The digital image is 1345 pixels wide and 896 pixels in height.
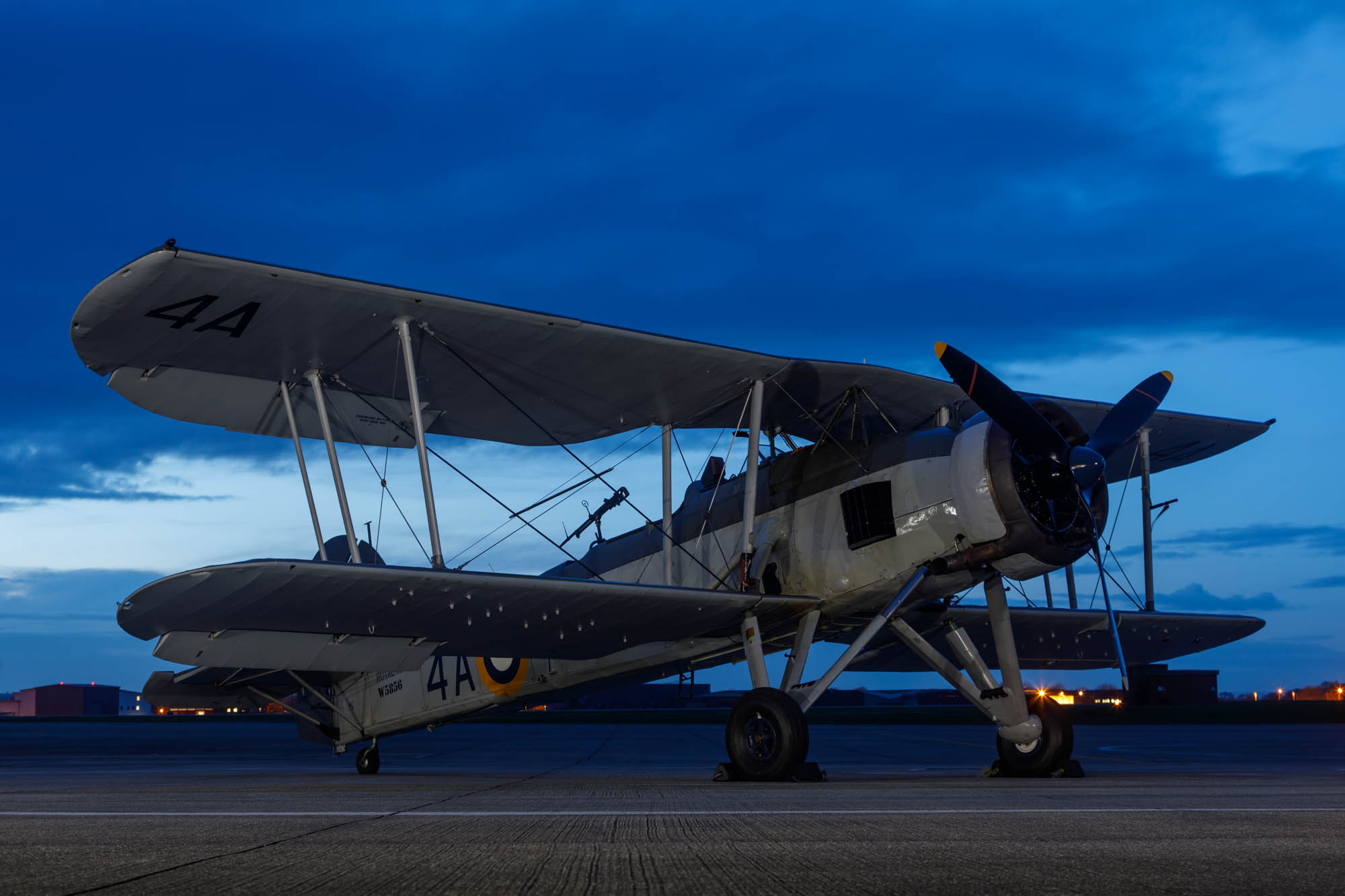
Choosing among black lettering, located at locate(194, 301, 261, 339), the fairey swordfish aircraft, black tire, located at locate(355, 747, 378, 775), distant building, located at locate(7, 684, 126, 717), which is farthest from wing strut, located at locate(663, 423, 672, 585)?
distant building, located at locate(7, 684, 126, 717)

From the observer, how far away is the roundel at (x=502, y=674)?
1380cm

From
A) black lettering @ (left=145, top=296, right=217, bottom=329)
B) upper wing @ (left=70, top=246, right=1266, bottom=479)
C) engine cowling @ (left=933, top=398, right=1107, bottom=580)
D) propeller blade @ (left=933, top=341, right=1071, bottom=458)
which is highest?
black lettering @ (left=145, top=296, right=217, bottom=329)

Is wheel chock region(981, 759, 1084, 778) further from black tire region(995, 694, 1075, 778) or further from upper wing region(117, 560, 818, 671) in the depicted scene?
upper wing region(117, 560, 818, 671)

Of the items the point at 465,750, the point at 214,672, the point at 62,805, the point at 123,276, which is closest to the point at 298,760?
the point at 465,750

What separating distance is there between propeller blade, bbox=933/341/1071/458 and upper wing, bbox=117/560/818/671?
2556 millimetres

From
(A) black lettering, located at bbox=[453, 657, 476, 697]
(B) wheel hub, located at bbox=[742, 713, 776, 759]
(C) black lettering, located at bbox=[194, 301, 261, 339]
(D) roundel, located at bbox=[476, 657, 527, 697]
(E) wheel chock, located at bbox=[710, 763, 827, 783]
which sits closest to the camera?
(E) wheel chock, located at bbox=[710, 763, 827, 783]

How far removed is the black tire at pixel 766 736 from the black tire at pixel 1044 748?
262 cm

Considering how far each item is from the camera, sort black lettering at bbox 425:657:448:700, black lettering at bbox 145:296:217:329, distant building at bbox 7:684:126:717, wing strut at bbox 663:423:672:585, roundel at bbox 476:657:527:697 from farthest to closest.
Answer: distant building at bbox 7:684:126:717
black lettering at bbox 425:657:448:700
roundel at bbox 476:657:527:697
wing strut at bbox 663:423:672:585
black lettering at bbox 145:296:217:329

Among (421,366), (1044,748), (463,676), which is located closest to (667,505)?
(421,366)

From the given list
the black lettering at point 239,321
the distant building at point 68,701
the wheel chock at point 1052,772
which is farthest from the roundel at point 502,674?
the distant building at point 68,701

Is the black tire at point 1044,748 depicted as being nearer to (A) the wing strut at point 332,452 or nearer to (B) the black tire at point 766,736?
(B) the black tire at point 766,736

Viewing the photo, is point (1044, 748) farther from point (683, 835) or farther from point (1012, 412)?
point (683, 835)

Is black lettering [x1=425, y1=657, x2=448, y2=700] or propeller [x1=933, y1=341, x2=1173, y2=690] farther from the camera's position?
black lettering [x1=425, y1=657, x2=448, y2=700]

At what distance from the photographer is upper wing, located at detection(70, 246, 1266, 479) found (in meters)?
9.32
